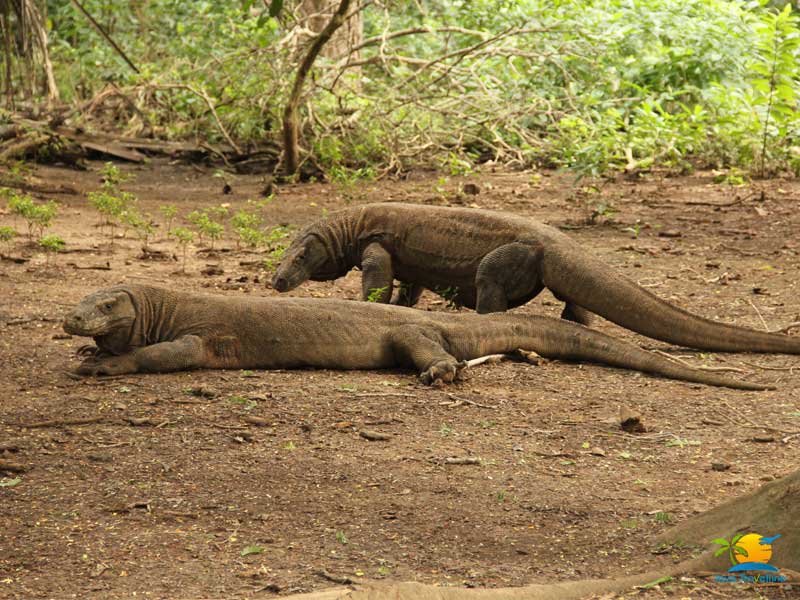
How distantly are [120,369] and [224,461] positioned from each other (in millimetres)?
1251

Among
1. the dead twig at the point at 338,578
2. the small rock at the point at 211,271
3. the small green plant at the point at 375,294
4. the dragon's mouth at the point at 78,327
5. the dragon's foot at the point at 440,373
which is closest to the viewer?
the dead twig at the point at 338,578

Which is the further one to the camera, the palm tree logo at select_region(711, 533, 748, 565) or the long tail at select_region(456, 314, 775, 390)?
the long tail at select_region(456, 314, 775, 390)

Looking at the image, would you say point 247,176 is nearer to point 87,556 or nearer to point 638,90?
point 638,90

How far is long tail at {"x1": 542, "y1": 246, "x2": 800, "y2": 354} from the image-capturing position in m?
5.26

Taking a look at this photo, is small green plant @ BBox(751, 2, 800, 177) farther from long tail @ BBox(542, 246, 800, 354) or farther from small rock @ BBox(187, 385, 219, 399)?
small rock @ BBox(187, 385, 219, 399)

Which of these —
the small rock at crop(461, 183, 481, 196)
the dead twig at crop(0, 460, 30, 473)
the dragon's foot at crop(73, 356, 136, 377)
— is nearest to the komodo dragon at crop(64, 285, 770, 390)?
the dragon's foot at crop(73, 356, 136, 377)

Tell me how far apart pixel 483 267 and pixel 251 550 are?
10.1 feet

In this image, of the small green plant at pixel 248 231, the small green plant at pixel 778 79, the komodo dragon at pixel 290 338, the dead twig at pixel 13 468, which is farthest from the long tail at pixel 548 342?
the small green plant at pixel 778 79

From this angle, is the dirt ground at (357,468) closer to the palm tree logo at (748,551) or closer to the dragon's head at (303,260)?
the palm tree logo at (748,551)

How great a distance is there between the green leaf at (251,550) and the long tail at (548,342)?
7.62 ft

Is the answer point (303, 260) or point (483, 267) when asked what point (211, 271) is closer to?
point (303, 260)

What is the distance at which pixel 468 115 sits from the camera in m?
11.6

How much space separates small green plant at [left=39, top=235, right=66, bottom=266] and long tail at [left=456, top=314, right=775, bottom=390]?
322cm

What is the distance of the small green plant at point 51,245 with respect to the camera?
7078 mm
